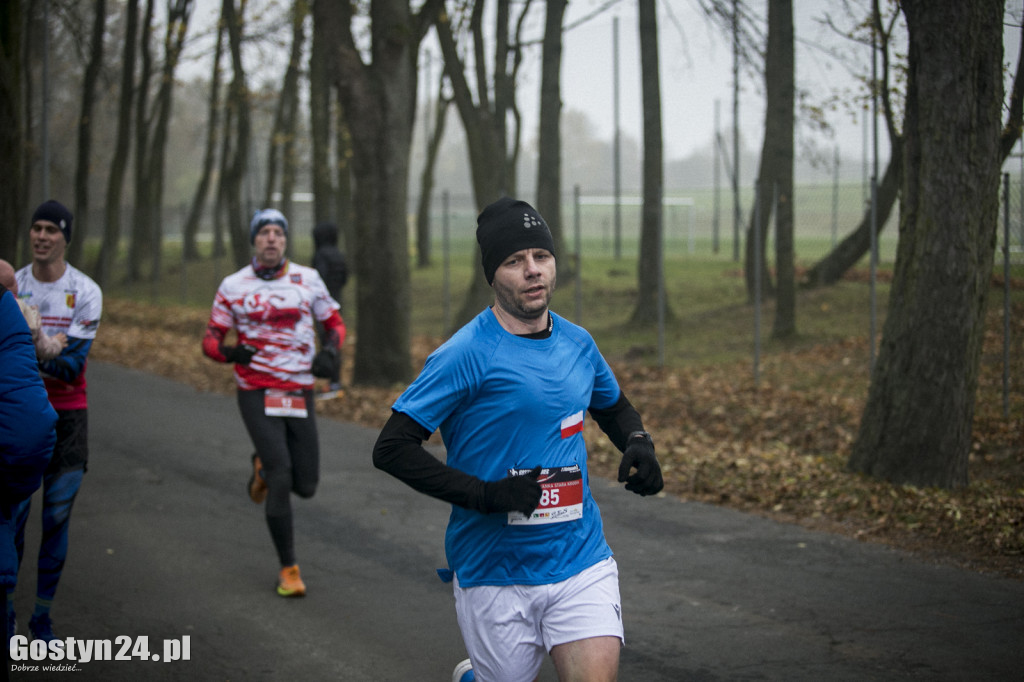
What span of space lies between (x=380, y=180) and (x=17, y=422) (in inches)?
439

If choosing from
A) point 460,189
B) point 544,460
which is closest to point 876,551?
point 544,460

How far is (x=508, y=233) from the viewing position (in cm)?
344

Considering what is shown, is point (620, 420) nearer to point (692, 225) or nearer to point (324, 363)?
point (324, 363)

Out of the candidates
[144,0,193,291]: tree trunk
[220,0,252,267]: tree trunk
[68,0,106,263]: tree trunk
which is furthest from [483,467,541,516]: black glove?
[144,0,193,291]: tree trunk

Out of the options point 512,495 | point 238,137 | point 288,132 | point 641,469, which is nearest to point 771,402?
point 641,469

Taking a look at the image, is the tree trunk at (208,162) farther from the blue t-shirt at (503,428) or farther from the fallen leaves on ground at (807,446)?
the blue t-shirt at (503,428)

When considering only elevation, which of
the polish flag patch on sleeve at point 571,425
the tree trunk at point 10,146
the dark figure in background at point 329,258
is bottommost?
the polish flag patch on sleeve at point 571,425

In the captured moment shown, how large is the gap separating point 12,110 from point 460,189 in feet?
336

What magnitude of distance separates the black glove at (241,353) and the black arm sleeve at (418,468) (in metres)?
3.33

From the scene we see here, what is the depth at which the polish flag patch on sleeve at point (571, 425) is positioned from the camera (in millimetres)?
3432

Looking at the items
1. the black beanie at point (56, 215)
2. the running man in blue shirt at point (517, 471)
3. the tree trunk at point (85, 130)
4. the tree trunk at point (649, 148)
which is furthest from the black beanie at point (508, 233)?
the tree trunk at point (85, 130)

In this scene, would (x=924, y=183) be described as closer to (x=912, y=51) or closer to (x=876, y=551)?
(x=912, y=51)

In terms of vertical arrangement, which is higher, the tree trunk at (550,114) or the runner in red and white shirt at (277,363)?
the tree trunk at (550,114)

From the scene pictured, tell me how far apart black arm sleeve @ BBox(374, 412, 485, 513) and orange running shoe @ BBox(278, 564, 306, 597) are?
3.31 metres
